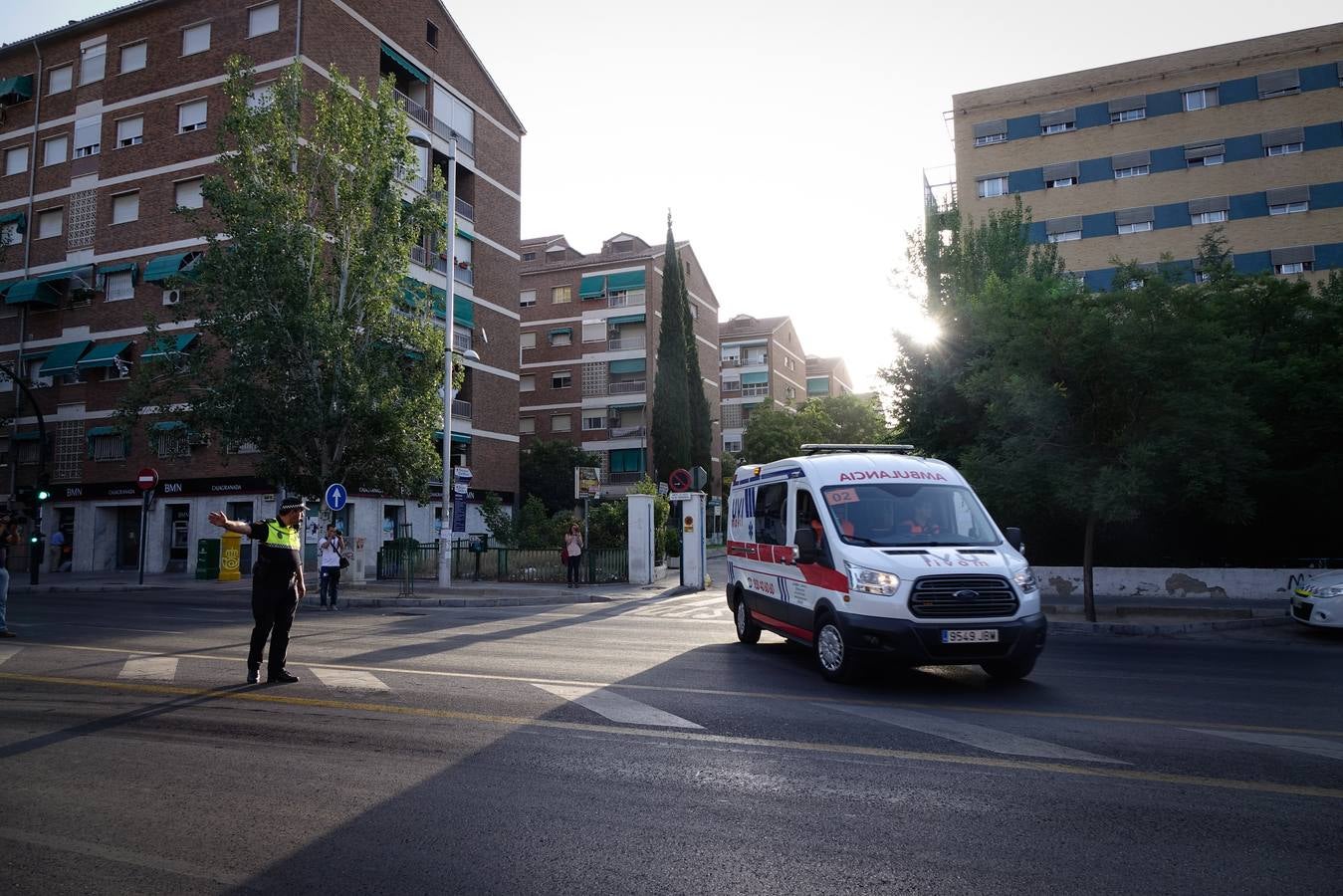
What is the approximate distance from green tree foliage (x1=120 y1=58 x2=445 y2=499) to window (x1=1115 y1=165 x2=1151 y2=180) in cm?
2872

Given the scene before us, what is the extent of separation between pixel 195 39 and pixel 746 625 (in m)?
34.1

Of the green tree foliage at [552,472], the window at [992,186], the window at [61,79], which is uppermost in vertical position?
the window at [61,79]

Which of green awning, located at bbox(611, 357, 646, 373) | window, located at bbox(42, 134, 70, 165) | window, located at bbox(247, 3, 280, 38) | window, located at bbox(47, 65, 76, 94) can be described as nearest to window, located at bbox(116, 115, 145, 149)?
window, located at bbox(42, 134, 70, 165)

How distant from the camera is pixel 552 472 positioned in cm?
4800

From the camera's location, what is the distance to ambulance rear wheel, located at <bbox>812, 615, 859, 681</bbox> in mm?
7852

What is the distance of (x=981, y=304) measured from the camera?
1892cm

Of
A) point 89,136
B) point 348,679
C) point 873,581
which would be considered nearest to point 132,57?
point 89,136

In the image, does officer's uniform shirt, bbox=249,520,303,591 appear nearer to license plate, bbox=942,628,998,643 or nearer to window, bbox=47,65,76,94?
license plate, bbox=942,628,998,643

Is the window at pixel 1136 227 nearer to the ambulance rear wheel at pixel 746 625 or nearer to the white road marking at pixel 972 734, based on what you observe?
the ambulance rear wheel at pixel 746 625

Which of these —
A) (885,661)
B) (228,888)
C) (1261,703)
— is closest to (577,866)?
(228,888)

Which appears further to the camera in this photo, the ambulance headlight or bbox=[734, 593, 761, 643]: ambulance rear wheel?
bbox=[734, 593, 761, 643]: ambulance rear wheel

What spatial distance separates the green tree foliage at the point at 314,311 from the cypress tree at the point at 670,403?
2334 centimetres

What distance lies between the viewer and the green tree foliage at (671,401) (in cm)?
4809

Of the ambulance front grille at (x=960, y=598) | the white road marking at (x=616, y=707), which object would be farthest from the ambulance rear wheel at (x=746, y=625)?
the white road marking at (x=616, y=707)
